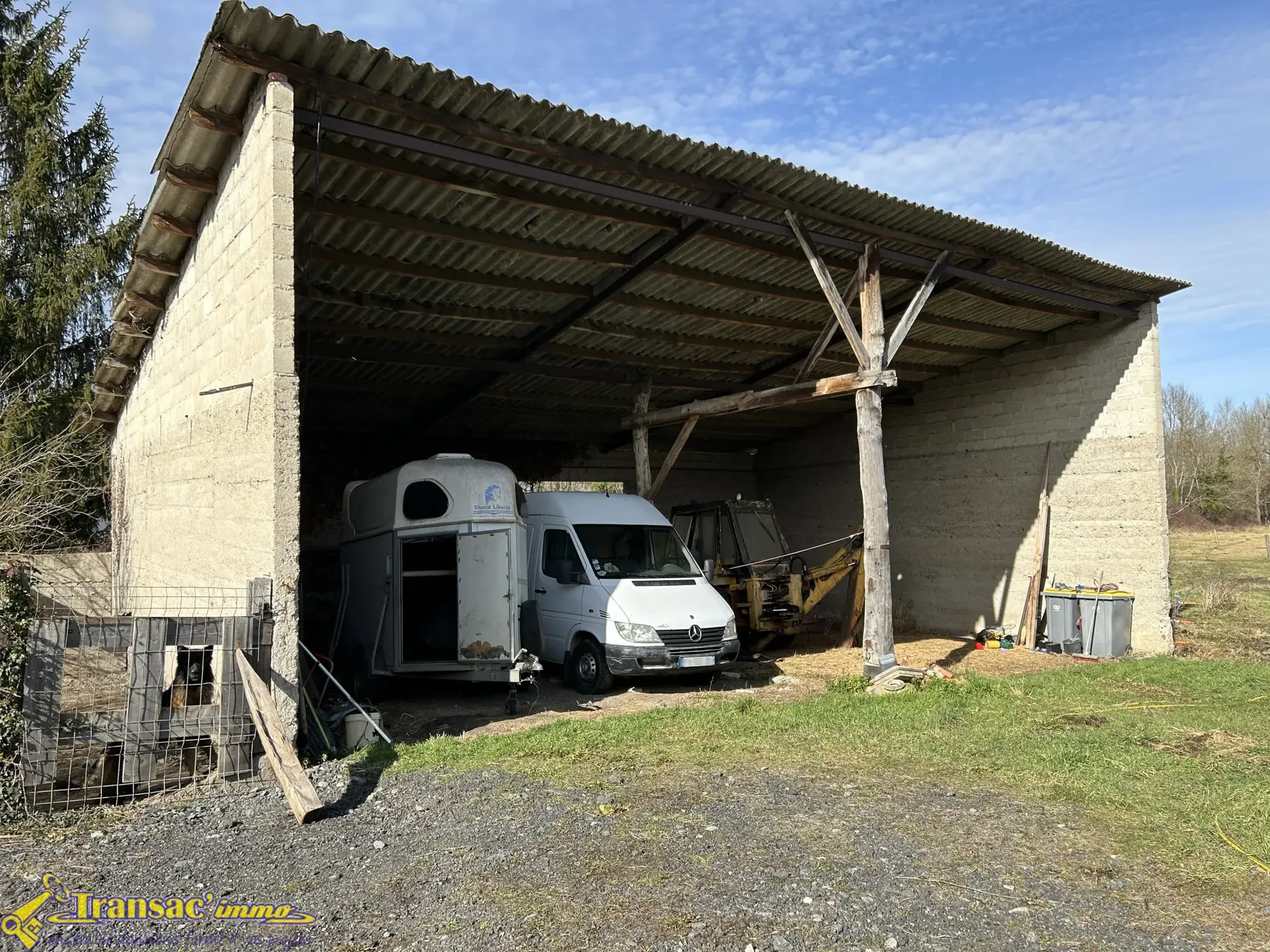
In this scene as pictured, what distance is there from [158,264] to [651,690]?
7.09 metres

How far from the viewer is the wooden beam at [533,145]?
20.4ft

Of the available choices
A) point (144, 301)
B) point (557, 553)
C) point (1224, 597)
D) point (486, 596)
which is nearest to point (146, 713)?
point (486, 596)

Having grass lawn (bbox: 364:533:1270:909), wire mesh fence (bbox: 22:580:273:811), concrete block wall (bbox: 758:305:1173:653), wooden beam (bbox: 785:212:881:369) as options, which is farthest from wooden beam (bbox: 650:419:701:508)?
wire mesh fence (bbox: 22:580:273:811)

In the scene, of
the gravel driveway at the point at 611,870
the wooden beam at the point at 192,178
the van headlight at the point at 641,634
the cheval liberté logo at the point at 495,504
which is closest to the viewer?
the gravel driveway at the point at 611,870

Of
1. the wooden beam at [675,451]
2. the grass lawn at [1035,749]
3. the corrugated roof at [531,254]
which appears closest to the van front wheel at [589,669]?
the grass lawn at [1035,749]

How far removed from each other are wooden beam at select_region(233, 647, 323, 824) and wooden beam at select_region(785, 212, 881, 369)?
268 inches

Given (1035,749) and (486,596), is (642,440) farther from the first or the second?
(1035,749)

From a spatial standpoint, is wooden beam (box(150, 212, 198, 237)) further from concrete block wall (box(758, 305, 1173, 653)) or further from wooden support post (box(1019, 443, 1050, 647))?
wooden support post (box(1019, 443, 1050, 647))

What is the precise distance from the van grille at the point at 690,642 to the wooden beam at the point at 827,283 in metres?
3.51

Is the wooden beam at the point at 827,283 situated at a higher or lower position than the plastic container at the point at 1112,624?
higher

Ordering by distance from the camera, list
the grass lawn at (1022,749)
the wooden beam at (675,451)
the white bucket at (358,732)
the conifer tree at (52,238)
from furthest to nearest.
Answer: the conifer tree at (52,238) < the wooden beam at (675,451) < the white bucket at (358,732) < the grass lawn at (1022,749)

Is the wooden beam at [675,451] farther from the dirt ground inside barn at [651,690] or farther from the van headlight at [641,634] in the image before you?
the van headlight at [641,634]

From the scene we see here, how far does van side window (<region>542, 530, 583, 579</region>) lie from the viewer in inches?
398

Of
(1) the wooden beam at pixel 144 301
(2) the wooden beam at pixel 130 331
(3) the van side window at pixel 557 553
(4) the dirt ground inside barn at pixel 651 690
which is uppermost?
(1) the wooden beam at pixel 144 301
